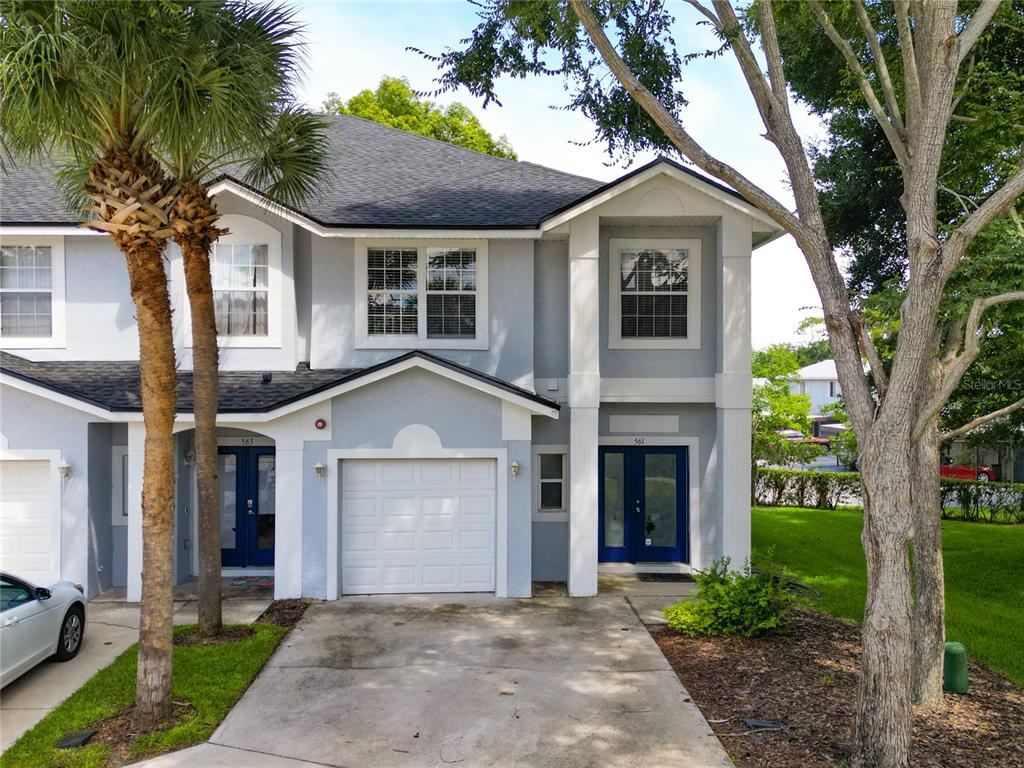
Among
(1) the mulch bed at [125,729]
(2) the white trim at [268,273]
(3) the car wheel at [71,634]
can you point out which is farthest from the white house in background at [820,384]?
(1) the mulch bed at [125,729]

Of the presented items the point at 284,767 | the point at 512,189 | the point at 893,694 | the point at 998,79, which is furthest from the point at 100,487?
the point at 998,79

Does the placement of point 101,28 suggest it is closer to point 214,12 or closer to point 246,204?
point 214,12

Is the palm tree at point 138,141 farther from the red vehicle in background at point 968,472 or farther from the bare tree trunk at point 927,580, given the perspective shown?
the red vehicle in background at point 968,472

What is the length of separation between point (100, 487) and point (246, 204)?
540cm

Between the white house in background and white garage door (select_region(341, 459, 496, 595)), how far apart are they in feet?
131

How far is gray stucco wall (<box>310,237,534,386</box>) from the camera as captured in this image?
12789 mm

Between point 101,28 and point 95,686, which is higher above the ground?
point 101,28

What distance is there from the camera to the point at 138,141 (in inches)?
276

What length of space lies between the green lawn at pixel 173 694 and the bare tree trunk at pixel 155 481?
420 mm

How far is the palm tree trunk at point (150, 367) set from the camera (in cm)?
698

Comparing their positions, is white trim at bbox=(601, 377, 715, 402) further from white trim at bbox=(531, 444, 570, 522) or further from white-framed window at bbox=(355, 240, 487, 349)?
white-framed window at bbox=(355, 240, 487, 349)

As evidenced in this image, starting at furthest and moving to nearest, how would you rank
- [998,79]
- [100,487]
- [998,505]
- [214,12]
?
[998,505]
[100,487]
[998,79]
[214,12]

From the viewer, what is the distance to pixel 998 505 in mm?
22547

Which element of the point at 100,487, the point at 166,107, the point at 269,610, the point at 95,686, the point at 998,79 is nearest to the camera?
the point at 166,107
